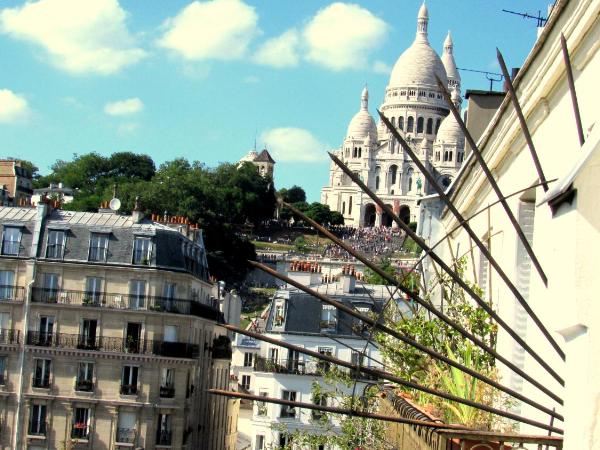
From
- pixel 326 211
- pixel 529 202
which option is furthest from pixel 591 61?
pixel 326 211

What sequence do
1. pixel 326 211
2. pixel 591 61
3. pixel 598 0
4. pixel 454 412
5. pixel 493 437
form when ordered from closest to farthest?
pixel 493 437 → pixel 598 0 → pixel 591 61 → pixel 454 412 → pixel 326 211

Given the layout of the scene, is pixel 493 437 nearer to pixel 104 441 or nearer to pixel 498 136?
pixel 498 136

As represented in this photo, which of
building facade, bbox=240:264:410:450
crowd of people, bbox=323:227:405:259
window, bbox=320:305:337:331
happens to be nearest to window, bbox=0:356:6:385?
building facade, bbox=240:264:410:450

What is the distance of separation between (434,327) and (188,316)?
38900 mm

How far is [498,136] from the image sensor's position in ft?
31.1

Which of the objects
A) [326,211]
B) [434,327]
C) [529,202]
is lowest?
[434,327]

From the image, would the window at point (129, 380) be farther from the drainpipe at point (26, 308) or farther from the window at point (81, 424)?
the drainpipe at point (26, 308)

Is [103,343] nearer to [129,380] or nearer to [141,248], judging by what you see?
[129,380]

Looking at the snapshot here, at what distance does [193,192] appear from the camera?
5221 inches

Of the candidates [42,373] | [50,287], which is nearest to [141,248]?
[50,287]

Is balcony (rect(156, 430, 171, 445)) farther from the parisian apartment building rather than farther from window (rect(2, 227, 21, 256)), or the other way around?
window (rect(2, 227, 21, 256))

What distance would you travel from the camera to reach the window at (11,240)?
47.7 m

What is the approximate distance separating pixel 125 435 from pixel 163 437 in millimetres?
1242

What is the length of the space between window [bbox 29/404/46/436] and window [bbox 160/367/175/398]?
388 centimetres
